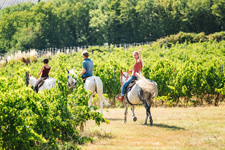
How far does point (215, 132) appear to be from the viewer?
992 centimetres

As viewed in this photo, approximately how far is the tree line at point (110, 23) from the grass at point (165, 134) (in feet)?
222

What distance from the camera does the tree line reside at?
258 ft

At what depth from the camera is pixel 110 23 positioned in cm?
8669

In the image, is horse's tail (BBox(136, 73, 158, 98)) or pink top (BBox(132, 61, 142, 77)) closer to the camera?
horse's tail (BBox(136, 73, 158, 98))

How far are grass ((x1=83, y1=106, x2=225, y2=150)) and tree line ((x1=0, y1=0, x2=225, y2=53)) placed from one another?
67702 millimetres

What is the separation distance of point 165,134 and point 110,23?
256ft

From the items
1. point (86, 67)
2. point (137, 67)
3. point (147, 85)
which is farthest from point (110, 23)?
point (147, 85)

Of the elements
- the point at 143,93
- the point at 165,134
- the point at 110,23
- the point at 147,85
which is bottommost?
the point at 165,134

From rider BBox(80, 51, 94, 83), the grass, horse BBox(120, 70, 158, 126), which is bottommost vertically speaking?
the grass

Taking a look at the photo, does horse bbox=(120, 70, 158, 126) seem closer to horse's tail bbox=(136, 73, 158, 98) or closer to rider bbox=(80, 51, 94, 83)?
horse's tail bbox=(136, 73, 158, 98)

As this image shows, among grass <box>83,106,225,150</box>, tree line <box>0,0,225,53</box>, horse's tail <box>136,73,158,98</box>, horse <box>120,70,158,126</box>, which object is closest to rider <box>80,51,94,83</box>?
horse <box>120,70,158,126</box>

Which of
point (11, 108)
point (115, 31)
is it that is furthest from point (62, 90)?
point (115, 31)

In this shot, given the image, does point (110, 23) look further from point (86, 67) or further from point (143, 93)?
point (143, 93)

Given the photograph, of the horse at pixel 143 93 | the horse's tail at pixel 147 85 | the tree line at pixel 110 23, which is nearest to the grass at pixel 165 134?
the horse at pixel 143 93
